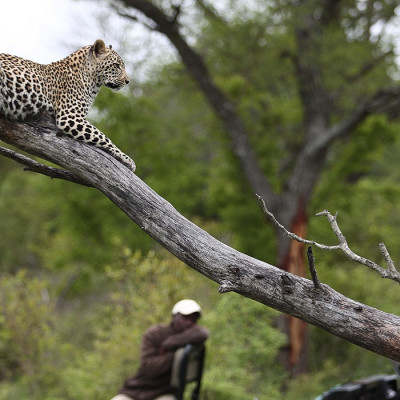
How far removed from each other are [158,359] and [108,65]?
2.70 m

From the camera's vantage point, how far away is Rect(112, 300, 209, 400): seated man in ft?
17.2

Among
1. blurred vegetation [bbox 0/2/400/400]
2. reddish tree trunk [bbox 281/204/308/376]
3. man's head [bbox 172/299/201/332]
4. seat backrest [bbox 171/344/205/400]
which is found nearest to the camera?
seat backrest [bbox 171/344/205/400]

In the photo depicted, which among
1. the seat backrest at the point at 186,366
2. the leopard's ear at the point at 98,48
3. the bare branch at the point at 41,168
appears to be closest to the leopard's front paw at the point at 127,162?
the bare branch at the point at 41,168

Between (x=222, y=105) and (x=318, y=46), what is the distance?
228 centimetres

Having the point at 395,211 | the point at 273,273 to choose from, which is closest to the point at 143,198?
the point at 273,273

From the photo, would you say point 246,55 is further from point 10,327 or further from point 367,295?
point 10,327

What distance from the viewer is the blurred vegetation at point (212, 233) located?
8.91 m

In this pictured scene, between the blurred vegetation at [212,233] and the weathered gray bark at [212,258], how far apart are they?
4.62m

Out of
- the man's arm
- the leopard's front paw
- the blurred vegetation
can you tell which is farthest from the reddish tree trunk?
the leopard's front paw

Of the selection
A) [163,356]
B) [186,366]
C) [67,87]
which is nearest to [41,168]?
[67,87]

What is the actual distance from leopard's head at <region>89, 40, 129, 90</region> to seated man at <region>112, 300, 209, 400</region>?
2315 mm

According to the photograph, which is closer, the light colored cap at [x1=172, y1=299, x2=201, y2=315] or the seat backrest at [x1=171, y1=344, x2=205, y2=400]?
the seat backrest at [x1=171, y1=344, x2=205, y2=400]

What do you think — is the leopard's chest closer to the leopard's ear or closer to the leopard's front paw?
the leopard's ear

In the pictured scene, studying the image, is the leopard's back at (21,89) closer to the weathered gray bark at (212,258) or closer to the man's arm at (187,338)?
the weathered gray bark at (212,258)
